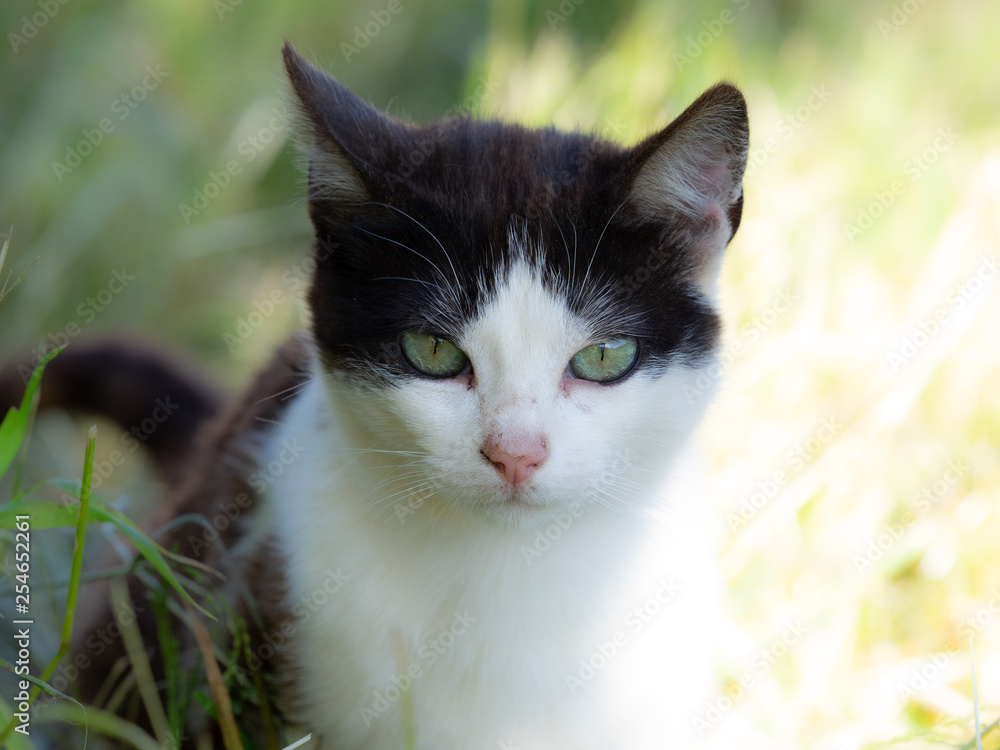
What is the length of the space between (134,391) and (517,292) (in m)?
1.42

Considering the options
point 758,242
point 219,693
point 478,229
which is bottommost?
point 219,693

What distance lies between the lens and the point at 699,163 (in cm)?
153

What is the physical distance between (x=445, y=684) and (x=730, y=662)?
0.91 metres

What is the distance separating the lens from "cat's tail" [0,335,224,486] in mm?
2320

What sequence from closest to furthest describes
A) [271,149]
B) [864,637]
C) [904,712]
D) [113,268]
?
1. [904,712]
2. [864,637]
3. [113,268]
4. [271,149]

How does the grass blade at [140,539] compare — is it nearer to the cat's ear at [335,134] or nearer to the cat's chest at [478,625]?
the cat's chest at [478,625]

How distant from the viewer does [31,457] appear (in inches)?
120

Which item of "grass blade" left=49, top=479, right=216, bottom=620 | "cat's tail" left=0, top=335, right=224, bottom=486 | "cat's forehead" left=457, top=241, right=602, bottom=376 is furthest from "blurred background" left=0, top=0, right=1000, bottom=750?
"grass blade" left=49, top=479, right=216, bottom=620

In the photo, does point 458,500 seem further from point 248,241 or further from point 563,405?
point 248,241

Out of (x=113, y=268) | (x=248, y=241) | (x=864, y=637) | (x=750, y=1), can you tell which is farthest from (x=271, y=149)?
(x=864, y=637)

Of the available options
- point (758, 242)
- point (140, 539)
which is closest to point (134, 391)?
point (140, 539)

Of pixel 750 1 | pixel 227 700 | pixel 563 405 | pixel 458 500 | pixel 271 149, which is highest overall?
pixel 750 1

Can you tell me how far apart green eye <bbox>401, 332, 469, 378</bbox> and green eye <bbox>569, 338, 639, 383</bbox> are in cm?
20
